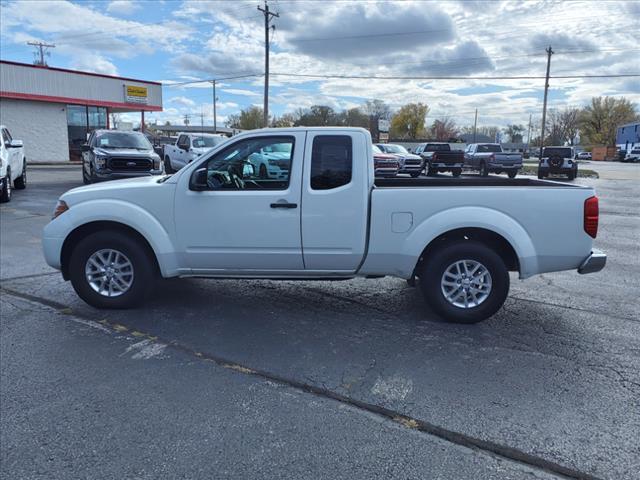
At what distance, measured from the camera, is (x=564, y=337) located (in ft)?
15.3

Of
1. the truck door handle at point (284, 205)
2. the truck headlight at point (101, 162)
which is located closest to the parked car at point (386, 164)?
the truck headlight at point (101, 162)

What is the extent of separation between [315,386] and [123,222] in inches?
106

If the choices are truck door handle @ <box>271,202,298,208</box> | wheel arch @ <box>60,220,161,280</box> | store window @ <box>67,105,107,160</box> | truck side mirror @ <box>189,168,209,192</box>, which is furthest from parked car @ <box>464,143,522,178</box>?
store window @ <box>67,105,107,160</box>

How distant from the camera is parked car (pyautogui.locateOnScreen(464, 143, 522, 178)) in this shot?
2711 cm

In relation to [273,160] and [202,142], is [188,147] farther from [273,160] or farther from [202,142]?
[273,160]

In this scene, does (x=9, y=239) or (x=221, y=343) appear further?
(x=9, y=239)

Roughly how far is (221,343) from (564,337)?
315cm

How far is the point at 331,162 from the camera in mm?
4969

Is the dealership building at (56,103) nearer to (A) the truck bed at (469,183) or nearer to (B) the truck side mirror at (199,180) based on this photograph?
(B) the truck side mirror at (199,180)

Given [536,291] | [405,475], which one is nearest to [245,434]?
[405,475]

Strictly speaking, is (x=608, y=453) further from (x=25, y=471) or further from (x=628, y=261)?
(x=628, y=261)

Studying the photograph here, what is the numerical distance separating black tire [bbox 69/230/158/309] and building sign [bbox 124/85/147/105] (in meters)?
35.0

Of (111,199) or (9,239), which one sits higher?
(111,199)

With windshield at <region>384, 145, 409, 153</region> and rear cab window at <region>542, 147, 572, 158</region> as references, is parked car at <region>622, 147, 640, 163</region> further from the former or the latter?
windshield at <region>384, 145, 409, 153</region>
